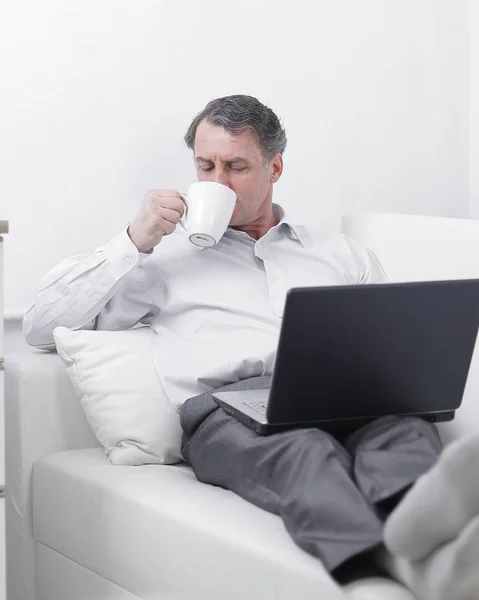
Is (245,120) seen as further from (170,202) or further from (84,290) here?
(84,290)

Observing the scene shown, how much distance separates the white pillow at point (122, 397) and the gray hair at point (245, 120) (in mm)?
506

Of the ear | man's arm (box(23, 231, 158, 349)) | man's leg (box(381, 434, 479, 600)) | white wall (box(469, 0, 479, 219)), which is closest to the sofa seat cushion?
man's leg (box(381, 434, 479, 600))

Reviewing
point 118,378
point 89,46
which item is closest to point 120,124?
point 89,46

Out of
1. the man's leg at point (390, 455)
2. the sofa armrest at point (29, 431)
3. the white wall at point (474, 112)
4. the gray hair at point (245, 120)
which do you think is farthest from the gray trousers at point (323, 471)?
the white wall at point (474, 112)

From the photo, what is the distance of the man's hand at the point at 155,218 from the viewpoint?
177 centimetres

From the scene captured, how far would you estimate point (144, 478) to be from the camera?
62.8 inches

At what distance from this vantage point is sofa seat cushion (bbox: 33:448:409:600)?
128 centimetres

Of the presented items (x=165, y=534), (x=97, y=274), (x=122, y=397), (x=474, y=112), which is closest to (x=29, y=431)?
(x=122, y=397)

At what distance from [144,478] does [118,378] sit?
0.76 ft

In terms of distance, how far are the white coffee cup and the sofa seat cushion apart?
445mm

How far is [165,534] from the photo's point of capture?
1.45 metres

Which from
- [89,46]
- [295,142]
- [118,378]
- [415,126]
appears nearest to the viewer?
[118,378]

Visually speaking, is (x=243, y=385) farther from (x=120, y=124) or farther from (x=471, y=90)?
(x=471, y=90)

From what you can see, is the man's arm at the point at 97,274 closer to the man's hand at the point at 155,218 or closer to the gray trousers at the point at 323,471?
the man's hand at the point at 155,218
